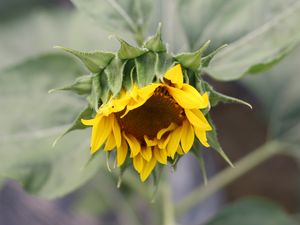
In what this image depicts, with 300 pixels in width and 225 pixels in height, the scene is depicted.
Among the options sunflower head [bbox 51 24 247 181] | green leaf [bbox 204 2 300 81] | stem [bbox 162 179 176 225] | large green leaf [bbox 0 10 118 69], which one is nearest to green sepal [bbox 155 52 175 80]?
sunflower head [bbox 51 24 247 181]

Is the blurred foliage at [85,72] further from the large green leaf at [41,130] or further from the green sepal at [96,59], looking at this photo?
the green sepal at [96,59]

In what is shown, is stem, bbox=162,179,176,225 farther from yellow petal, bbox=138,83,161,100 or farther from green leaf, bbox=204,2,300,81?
yellow petal, bbox=138,83,161,100

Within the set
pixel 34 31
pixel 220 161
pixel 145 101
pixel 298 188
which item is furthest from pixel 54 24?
pixel 220 161

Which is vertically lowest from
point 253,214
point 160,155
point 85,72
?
point 253,214

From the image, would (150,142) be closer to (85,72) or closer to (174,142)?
(174,142)

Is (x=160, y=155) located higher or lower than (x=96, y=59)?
lower

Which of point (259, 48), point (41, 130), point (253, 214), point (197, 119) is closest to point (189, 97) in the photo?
point (197, 119)

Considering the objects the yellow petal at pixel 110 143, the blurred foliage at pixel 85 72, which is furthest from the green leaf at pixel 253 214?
the yellow petal at pixel 110 143
